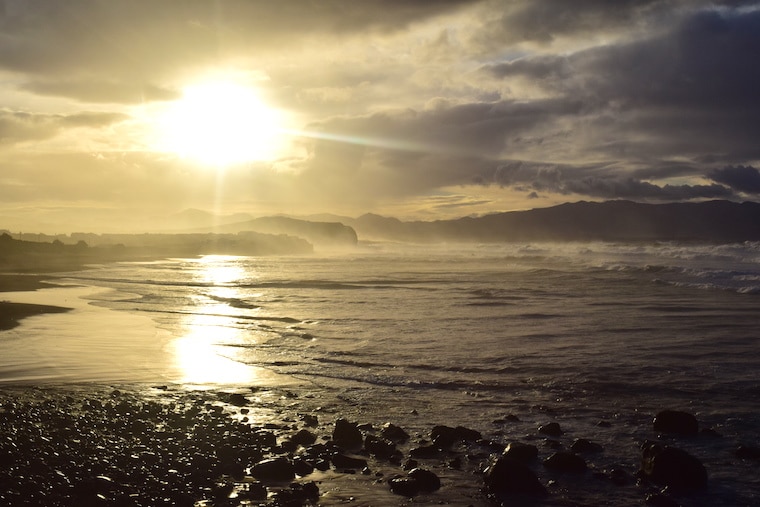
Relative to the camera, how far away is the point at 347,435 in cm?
1035

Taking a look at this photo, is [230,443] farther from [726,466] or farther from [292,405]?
[726,466]

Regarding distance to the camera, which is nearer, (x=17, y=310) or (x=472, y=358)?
(x=472, y=358)

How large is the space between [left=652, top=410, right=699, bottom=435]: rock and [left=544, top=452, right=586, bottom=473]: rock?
2637 millimetres

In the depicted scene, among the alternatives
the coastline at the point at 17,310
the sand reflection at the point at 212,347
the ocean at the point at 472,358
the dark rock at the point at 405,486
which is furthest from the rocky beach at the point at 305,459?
the coastline at the point at 17,310

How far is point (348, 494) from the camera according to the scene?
8.32 meters

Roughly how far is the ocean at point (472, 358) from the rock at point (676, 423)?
329 mm

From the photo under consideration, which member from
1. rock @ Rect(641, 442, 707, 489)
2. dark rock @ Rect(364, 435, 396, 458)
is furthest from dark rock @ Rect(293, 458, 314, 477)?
rock @ Rect(641, 442, 707, 489)

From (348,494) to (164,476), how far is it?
254 centimetres

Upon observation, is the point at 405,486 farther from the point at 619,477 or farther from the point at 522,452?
the point at 619,477

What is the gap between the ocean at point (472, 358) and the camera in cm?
1141

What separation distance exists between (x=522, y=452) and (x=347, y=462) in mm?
2639

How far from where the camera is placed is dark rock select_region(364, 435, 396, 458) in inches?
388

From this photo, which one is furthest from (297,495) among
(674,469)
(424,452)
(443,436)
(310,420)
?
(674,469)

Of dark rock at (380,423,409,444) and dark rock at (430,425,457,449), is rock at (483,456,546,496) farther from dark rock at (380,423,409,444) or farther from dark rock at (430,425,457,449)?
dark rock at (380,423,409,444)
